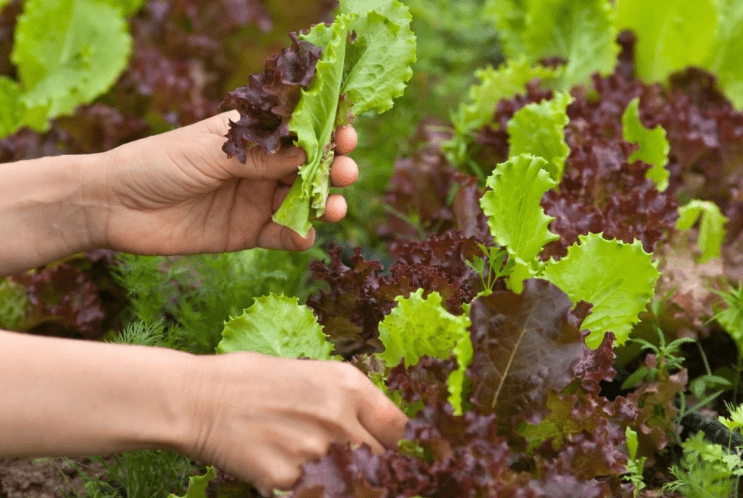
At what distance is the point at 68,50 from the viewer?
161 inches

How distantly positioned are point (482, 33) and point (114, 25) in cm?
270

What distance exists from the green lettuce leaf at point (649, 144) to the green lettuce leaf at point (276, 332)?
1459mm

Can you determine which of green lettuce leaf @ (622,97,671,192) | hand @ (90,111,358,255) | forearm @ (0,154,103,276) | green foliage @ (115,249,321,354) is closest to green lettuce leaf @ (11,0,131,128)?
green foliage @ (115,249,321,354)

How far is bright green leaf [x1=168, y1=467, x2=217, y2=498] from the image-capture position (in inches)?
71.6

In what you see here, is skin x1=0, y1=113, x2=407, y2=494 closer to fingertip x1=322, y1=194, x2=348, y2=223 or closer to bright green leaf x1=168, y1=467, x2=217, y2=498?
bright green leaf x1=168, y1=467, x2=217, y2=498

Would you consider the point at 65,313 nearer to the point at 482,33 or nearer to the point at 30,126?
the point at 30,126

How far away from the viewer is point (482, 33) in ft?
18.6

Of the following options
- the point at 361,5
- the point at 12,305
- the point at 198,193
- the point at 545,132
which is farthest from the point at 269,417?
the point at 12,305

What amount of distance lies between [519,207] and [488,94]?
4.53 feet

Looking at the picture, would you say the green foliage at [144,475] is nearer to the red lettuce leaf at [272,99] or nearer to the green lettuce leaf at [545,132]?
the red lettuce leaf at [272,99]

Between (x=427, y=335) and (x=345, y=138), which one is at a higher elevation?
(x=345, y=138)

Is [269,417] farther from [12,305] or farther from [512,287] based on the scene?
[12,305]

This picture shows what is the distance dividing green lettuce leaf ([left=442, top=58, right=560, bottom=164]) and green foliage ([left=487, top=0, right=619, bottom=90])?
27 cm

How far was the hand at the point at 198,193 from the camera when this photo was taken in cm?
214
